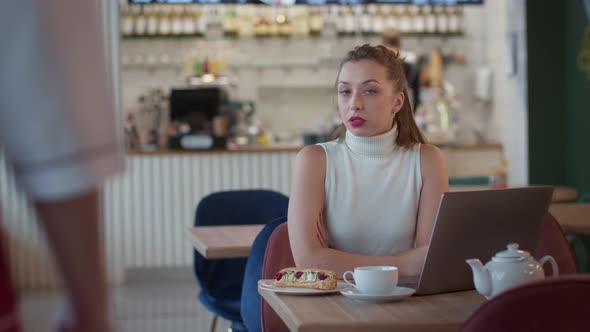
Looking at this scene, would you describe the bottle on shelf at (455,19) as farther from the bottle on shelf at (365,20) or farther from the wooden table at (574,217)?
the wooden table at (574,217)

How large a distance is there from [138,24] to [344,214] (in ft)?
20.7

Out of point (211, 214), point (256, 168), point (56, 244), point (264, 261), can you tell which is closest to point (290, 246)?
point (264, 261)

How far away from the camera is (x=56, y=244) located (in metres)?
0.67

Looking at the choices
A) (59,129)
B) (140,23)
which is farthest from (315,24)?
(59,129)

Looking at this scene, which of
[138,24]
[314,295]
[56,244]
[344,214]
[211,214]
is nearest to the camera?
[56,244]

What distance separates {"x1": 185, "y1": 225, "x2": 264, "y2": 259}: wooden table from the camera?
2957 mm

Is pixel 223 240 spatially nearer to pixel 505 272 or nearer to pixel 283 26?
pixel 505 272

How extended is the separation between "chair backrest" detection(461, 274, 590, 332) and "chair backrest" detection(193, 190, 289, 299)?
247 cm

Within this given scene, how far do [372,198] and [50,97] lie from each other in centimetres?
181

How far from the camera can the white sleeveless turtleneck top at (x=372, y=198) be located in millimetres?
2402

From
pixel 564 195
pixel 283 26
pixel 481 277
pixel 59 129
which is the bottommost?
pixel 564 195

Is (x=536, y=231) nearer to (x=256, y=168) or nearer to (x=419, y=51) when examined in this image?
(x=256, y=168)

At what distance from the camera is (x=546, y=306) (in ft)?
4.37

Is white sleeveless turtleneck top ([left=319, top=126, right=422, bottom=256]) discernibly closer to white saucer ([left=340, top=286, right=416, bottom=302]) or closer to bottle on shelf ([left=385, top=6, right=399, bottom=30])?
white saucer ([left=340, top=286, right=416, bottom=302])
